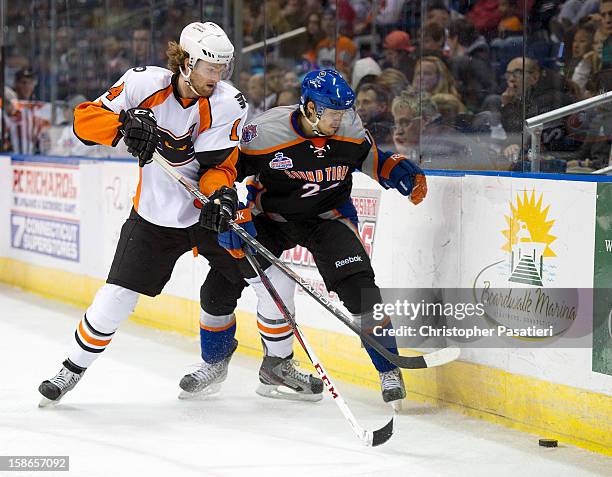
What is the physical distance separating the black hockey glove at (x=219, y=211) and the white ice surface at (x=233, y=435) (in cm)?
67

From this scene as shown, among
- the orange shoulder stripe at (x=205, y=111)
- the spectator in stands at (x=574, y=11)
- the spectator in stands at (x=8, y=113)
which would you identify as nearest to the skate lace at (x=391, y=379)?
the orange shoulder stripe at (x=205, y=111)

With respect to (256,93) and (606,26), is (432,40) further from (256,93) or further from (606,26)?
(256,93)

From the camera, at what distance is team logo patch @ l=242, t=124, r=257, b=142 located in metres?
3.99

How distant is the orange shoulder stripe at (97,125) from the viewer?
12.1ft

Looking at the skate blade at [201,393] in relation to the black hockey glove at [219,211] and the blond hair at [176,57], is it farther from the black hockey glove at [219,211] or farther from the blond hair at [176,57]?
the blond hair at [176,57]

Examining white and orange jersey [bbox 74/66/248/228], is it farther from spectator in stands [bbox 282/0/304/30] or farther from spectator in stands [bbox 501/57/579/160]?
spectator in stands [bbox 282/0/304/30]

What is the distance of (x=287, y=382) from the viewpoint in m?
4.22

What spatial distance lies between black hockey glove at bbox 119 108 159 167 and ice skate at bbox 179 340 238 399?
96 centimetres

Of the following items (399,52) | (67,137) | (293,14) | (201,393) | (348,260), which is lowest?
(201,393)

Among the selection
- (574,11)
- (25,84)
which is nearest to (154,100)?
(574,11)

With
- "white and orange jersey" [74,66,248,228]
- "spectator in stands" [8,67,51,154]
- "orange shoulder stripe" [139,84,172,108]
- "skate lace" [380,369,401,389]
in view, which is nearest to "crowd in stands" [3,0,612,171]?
"spectator in stands" [8,67,51,154]

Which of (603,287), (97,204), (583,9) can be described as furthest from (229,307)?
(97,204)

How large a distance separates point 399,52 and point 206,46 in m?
1.57

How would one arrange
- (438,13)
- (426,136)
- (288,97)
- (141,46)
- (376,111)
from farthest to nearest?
(141,46) < (288,97) < (376,111) < (438,13) < (426,136)
